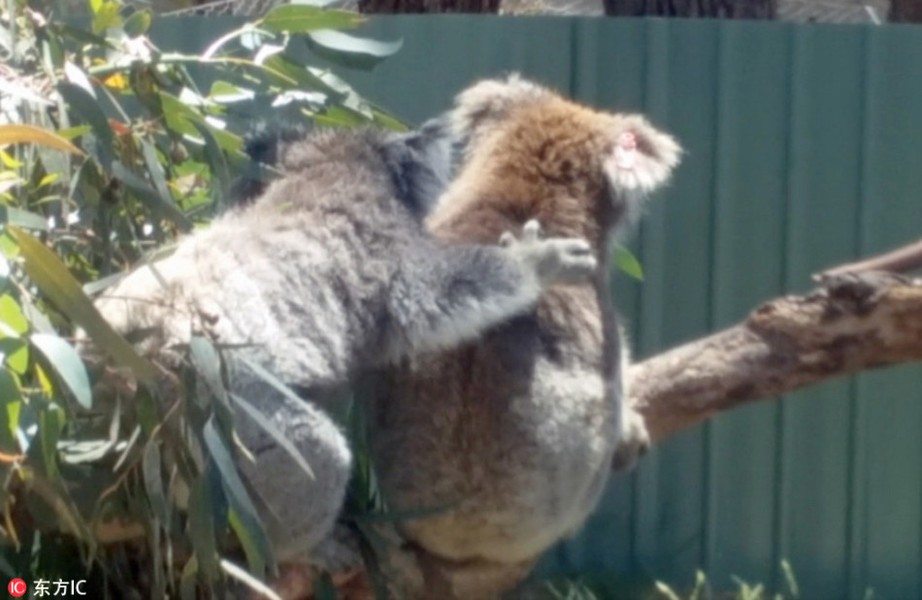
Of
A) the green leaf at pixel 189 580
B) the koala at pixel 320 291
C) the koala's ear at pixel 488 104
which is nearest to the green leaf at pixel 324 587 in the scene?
the koala at pixel 320 291

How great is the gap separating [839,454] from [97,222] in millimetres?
2444

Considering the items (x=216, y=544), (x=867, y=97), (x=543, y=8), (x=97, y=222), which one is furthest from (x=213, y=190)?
(x=543, y=8)

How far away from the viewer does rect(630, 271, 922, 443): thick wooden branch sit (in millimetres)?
3074

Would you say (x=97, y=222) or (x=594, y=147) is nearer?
(x=97, y=222)

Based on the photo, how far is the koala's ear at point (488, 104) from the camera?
339 centimetres

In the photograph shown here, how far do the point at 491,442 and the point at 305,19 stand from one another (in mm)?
798

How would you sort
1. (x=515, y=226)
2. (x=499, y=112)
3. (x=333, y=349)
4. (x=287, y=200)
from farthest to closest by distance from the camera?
(x=499, y=112) < (x=515, y=226) < (x=287, y=200) < (x=333, y=349)

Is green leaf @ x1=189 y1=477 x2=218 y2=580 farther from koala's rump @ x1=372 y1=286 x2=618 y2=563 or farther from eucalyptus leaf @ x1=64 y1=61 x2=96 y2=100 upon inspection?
koala's rump @ x1=372 y1=286 x2=618 y2=563

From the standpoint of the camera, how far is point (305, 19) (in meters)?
2.81

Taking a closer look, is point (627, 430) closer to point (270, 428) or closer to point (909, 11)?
point (270, 428)

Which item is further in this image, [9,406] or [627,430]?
[627,430]

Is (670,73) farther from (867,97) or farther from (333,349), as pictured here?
(333,349)

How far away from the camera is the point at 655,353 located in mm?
4395

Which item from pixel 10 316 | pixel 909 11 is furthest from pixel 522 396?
pixel 909 11
